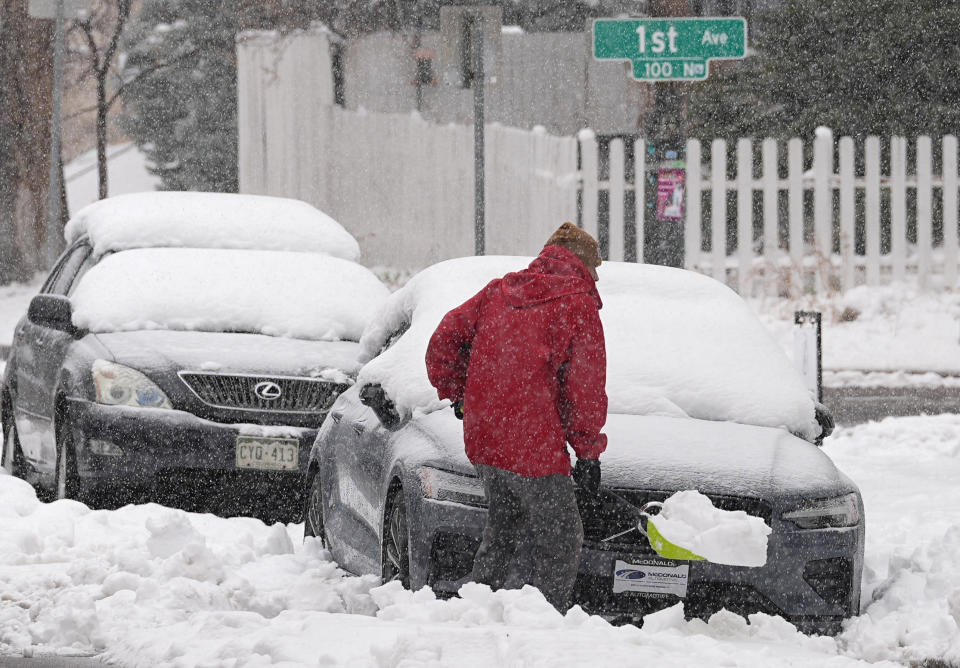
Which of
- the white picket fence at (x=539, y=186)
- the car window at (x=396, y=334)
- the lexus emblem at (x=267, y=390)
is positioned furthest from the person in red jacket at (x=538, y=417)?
the white picket fence at (x=539, y=186)

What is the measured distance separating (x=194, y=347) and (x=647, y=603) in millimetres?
3451

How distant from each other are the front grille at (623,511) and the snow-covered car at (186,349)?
8.74 ft

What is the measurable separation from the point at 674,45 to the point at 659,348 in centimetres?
700

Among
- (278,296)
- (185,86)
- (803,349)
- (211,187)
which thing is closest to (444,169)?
(803,349)

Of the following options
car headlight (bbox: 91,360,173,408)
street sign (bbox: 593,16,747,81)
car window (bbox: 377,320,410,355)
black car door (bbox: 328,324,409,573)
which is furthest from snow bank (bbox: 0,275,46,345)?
black car door (bbox: 328,324,409,573)

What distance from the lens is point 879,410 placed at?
43.1ft

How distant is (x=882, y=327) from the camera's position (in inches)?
688

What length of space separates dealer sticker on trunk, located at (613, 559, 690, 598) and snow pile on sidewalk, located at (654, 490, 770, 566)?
201mm

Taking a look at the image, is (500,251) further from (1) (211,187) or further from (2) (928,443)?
(1) (211,187)

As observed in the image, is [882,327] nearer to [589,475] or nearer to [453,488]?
[453,488]

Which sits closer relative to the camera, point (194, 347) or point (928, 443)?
point (194, 347)

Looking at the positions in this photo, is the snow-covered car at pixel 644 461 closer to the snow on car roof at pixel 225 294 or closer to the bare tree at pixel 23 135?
the snow on car roof at pixel 225 294

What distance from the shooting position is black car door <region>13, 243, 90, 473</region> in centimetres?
838

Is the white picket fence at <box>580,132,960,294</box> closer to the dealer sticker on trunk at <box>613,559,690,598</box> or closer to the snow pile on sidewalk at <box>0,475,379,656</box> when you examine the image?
the snow pile on sidewalk at <box>0,475,379,656</box>
